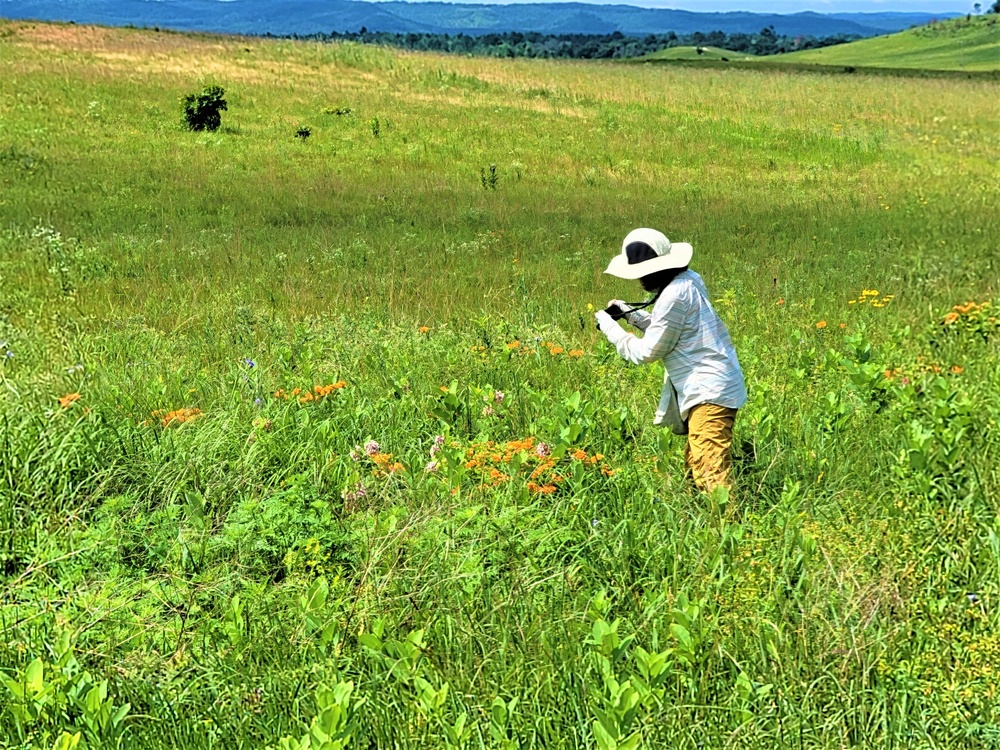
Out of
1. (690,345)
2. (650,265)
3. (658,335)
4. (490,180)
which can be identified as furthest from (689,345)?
(490,180)

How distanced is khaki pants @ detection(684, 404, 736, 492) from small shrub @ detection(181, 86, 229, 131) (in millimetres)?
19777

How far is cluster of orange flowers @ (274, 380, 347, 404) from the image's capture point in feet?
16.0

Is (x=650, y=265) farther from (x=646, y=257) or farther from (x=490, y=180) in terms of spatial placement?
(x=490, y=180)

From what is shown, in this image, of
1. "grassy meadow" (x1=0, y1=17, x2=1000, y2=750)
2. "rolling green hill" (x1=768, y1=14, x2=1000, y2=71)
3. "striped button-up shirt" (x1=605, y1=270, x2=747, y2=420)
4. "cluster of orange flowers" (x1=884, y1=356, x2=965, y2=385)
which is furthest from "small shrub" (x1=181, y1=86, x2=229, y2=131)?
"rolling green hill" (x1=768, y1=14, x2=1000, y2=71)

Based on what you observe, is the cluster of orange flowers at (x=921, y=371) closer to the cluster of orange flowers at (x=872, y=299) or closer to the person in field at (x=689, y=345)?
the person in field at (x=689, y=345)

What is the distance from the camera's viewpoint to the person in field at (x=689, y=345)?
4090 mm

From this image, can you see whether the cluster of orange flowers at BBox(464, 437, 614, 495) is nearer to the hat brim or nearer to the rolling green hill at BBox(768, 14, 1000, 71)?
the hat brim

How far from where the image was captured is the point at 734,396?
13.8 ft

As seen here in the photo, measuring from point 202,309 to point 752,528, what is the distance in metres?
5.55

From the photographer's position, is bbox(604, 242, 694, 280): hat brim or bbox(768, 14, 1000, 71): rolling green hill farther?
bbox(768, 14, 1000, 71): rolling green hill

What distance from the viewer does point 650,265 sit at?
4027 mm

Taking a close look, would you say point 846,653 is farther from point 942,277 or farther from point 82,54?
point 82,54

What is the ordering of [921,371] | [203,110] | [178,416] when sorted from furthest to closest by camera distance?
[203,110] < [921,371] < [178,416]

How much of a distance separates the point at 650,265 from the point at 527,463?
1.12 metres
